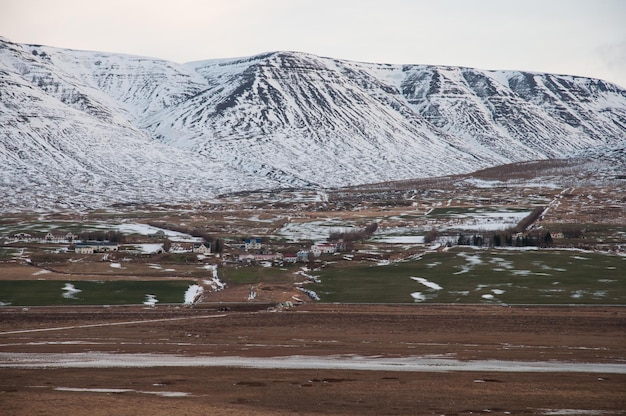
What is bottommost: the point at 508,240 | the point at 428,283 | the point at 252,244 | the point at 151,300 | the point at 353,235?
the point at 252,244

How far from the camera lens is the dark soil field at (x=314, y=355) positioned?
131 feet

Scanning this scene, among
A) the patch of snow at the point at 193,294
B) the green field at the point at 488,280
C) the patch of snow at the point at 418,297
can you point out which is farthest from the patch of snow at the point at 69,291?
the patch of snow at the point at 418,297

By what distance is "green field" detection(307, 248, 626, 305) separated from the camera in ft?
320

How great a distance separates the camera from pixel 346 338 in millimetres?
68250

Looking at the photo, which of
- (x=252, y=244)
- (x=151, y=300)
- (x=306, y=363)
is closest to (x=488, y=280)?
(x=151, y=300)

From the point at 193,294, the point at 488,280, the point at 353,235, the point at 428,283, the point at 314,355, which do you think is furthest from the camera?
the point at 353,235

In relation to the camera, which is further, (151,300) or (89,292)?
(89,292)

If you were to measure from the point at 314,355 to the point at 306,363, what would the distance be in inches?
161

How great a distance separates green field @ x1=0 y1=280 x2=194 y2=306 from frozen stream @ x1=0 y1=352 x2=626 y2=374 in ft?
124

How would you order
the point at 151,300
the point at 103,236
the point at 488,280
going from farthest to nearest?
the point at 103,236
the point at 488,280
the point at 151,300

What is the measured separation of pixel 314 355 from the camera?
5862 centimetres

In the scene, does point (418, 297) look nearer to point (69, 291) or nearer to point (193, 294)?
point (193, 294)

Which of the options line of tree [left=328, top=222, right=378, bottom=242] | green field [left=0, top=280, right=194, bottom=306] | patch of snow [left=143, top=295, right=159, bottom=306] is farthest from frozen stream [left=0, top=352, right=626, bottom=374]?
line of tree [left=328, top=222, right=378, bottom=242]

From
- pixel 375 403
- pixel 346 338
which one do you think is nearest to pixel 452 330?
pixel 346 338
